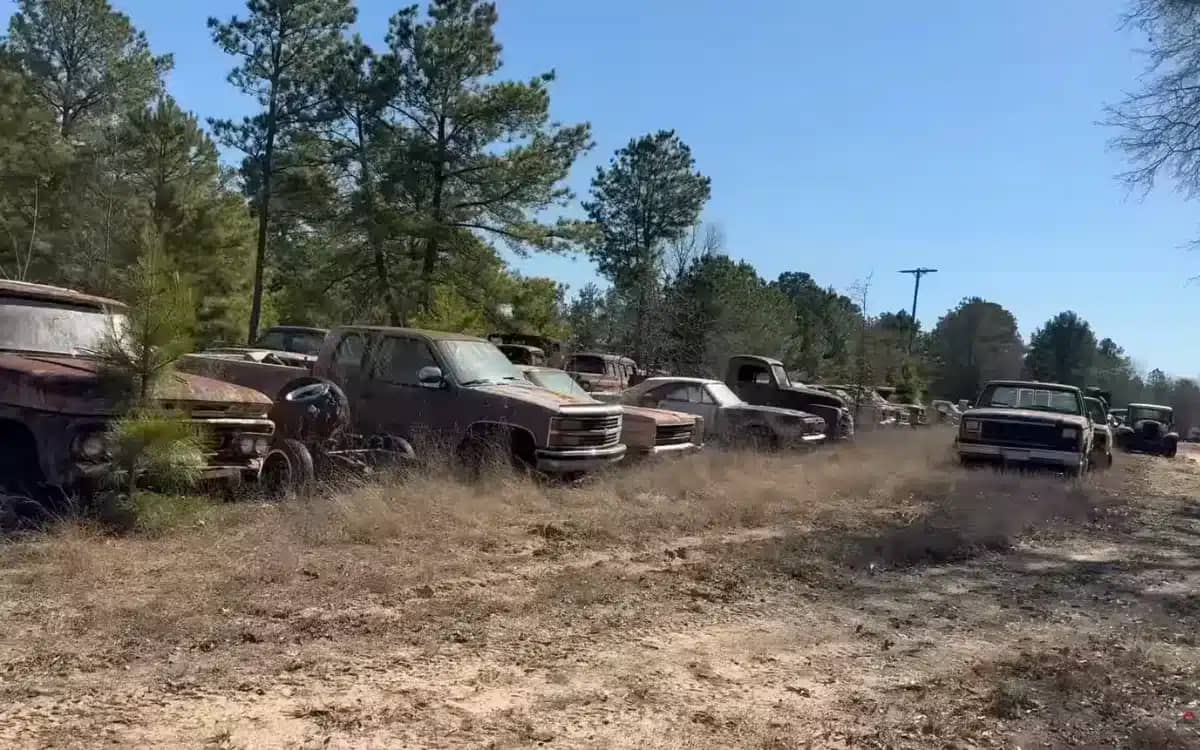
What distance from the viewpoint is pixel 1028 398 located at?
1702 centimetres

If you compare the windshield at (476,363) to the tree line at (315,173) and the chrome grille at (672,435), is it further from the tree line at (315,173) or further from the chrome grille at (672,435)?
the tree line at (315,173)

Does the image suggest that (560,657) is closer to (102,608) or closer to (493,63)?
(102,608)

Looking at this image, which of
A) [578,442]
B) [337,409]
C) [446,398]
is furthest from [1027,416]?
[337,409]

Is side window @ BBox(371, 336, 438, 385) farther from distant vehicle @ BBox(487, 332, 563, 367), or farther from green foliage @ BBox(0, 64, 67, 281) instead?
green foliage @ BBox(0, 64, 67, 281)

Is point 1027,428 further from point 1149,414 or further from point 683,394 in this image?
point 1149,414

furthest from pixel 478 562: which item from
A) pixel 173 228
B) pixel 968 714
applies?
pixel 173 228

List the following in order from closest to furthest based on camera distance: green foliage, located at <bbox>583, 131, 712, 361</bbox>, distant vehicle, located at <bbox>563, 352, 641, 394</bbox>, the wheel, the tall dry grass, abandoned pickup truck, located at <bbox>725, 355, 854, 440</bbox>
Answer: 1. the tall dry grass
2. the wheel
3. abandoned pickup truck, located at <bbox>725, 355, 854, 440</bbox>
4. distant vehicle, located at <bbox>563, 352, 641, 394</bbox>
5. green foliage, located at <bbox>583, 131, 712, 361</bbox>

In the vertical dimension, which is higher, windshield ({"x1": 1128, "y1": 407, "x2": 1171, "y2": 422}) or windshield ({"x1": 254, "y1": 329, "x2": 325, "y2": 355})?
windshield ({"x1": 1128, "y1": 407, "x2": 1171, "y2": 422})

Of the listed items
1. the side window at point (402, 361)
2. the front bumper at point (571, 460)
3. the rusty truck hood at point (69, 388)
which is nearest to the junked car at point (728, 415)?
the front bumper at point (571, 460)

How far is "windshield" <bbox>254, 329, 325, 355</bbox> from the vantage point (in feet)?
61.7

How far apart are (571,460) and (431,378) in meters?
1.80

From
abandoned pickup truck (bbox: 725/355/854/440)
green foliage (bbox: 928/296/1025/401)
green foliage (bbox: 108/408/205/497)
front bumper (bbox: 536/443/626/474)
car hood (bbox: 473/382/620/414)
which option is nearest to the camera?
green foliage (bbox: 108/408/205/497)

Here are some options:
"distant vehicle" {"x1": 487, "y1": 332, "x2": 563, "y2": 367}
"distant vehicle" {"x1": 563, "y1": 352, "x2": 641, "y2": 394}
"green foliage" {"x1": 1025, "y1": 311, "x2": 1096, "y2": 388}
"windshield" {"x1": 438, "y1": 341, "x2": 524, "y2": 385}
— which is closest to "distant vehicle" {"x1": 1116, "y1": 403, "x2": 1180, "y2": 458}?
"distant vehicle" {"x1": 563, "y1": 352, "x2": 641, "y2": 394}

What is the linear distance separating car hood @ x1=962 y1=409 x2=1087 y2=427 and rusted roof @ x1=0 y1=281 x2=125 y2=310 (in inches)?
494
